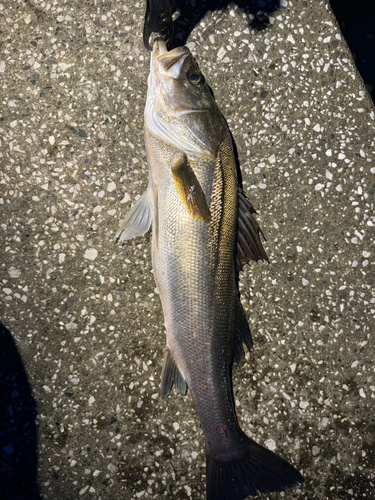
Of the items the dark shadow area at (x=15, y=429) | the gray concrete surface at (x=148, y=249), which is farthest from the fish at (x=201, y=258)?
the dark shadow area at (x=15, y=429)

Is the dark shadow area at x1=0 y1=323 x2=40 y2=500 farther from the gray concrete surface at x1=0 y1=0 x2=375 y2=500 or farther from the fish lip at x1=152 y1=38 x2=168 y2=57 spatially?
the fish lip at x1=152 y1=38 x2=168 y2=57

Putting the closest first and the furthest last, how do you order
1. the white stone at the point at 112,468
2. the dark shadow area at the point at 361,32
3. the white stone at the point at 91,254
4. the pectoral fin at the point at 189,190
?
1. the pectoral fin at the point at 189,190
2. the white stone at the point at 112,468
3. the white stone at the point at 91,254
4. the dark shadow area at the point at 361,32

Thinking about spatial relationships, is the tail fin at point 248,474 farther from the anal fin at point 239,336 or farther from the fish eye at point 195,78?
the fish eye at point 195,78

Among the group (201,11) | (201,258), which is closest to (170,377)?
(201,258)

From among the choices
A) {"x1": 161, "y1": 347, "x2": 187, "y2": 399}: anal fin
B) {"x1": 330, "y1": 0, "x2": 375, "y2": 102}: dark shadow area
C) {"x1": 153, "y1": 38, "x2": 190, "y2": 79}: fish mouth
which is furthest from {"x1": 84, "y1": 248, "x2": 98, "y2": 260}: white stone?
{"x1": 330, "y1": 0, "x2": 375, "y2": 102}: dark shadow area

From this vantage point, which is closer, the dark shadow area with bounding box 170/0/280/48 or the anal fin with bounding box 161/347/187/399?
the anal fin with bounding box 161/347/187/399
